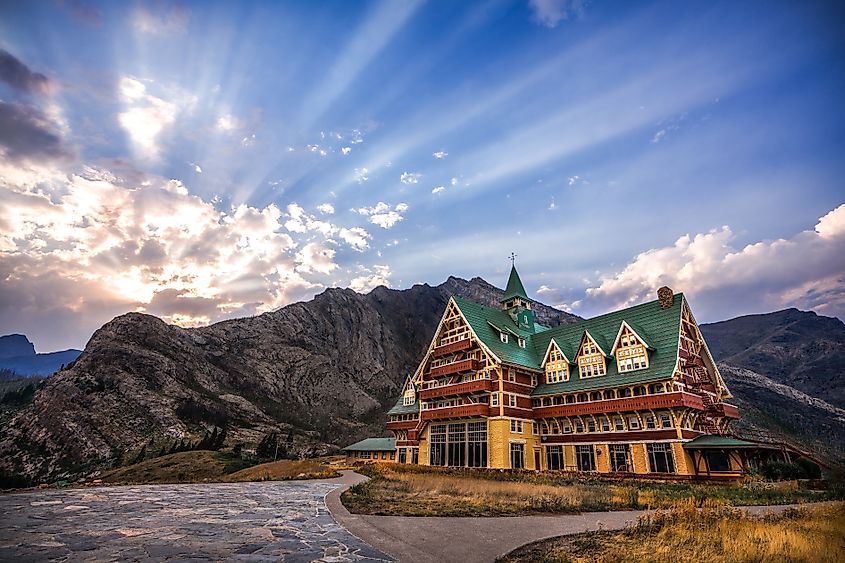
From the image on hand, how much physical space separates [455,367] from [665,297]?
22.6 metres

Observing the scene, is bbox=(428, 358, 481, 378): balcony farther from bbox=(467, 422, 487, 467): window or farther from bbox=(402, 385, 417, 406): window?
bbox=(402, 385, 417, 406): window

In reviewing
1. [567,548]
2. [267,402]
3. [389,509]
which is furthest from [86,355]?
[567,548]

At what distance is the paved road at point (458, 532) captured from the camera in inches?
344

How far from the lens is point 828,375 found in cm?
13462

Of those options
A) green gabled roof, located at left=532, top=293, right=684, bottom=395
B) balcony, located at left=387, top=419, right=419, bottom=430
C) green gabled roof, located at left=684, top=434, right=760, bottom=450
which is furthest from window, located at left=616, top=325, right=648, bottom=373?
balcony, located at left=387, top=419, right=419, bottom=430

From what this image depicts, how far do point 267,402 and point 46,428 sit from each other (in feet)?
155

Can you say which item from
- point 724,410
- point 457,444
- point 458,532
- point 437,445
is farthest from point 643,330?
point 458,532

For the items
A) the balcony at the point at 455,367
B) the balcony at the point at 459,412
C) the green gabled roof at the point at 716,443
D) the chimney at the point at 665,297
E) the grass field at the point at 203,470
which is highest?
the chimney at the point at 665,297

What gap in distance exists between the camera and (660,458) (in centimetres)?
3616

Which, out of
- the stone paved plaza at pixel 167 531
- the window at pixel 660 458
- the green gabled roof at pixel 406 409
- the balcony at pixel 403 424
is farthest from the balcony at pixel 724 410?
the stone paved plaza at pixel 167 531

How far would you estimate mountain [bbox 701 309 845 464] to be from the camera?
95688 mm

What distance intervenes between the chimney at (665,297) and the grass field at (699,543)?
1281 inches

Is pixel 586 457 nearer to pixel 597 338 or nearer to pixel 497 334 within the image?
pixel 597 338

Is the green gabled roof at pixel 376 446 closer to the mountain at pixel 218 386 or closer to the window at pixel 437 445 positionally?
the window at pixel 437 445
